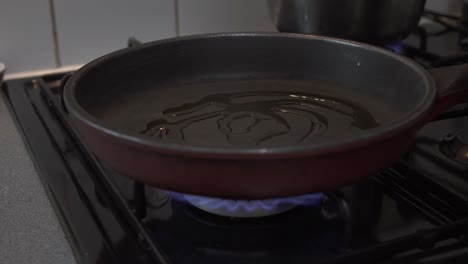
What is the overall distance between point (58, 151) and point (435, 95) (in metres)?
0.36

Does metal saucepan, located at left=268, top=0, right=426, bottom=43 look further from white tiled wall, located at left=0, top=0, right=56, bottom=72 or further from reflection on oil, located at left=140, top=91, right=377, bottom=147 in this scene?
white tiled wall, located at left=0, top=0, right=56, bottom=72

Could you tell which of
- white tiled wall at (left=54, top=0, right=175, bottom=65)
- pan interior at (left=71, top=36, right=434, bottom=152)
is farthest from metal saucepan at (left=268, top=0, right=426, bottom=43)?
white tiled wall at (left=54, top=0, right=175, bottom=65)

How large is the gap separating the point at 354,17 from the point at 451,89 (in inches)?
10.5

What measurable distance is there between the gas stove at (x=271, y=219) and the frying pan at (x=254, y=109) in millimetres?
51

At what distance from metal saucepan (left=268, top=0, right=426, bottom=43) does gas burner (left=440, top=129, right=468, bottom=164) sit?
0.55 ft

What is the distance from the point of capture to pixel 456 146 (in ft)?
1.93

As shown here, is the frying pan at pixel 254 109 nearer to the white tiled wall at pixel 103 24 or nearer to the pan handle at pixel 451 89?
the pan handle at pixel 451 89

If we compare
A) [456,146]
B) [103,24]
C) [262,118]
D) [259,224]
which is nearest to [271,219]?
[259,224]

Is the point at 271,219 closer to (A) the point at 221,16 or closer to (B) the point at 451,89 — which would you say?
(B) the point at 451,89

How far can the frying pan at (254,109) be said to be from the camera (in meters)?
0.36

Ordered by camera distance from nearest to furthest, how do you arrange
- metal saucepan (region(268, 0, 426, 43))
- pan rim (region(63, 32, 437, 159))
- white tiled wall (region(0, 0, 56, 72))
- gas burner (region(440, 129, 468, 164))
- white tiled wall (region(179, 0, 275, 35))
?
pan rim (region(63, 32, 437, 159)) → gas burner (region(440, 129, 468, 164)) → metal saucepan (region(268, 0, 426, 43)) → white tiled wall (region(0, 0, 56, 72)) → white tiled wall (region(179, 0, 275, 35))

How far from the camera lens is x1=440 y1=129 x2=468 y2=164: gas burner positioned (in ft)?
1.86

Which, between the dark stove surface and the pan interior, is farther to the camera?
the pan interior


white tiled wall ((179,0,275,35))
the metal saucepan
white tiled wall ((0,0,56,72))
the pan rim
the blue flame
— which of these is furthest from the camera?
white tiled wall ((179,0,275,35))
